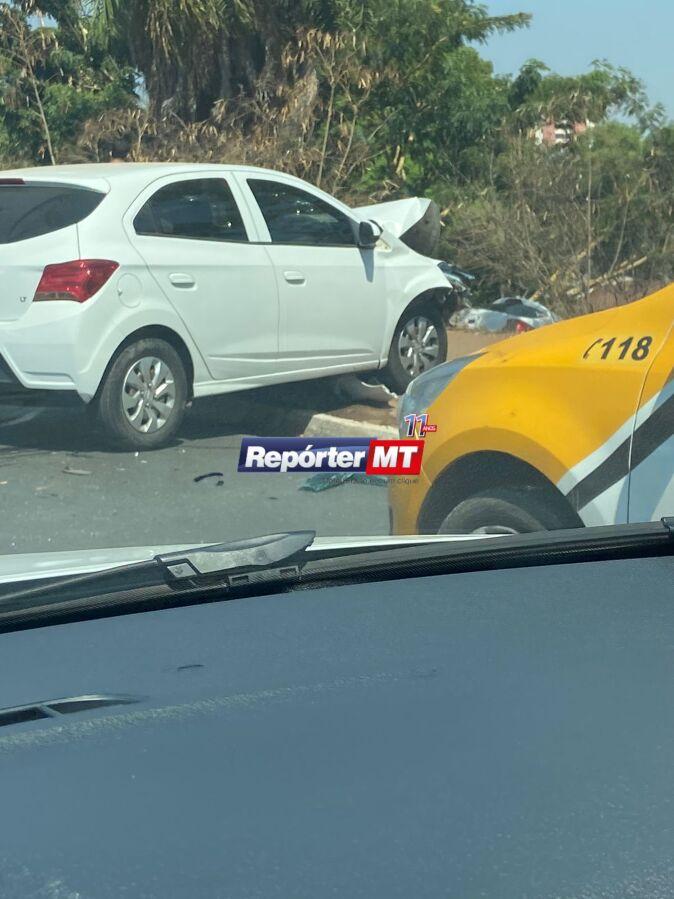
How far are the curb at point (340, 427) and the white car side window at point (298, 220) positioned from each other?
105cm

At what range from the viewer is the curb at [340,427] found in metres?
4.45

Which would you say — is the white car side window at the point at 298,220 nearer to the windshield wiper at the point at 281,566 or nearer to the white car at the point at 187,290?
the white car at the point at 187,290

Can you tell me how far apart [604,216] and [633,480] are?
9.77 feet

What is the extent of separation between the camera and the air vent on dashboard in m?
1.84

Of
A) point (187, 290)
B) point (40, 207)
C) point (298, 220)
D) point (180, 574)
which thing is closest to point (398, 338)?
point (298, 220)

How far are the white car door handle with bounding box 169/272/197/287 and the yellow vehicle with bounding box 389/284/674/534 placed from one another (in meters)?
1.91

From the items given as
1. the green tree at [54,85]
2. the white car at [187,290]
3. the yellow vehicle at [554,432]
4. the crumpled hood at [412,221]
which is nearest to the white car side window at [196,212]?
the white car at [187,290]

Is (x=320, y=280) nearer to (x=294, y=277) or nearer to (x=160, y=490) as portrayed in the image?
(x=294, y=277)

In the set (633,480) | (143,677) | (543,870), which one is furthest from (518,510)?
(543,870)

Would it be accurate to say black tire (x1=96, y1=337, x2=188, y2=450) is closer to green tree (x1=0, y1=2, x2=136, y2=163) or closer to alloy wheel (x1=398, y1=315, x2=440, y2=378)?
alloy wheel (x1=398, y1=315, x2=440, y2=378)

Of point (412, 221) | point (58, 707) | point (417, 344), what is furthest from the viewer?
point (412, 221)

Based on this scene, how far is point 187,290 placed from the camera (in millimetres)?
5375

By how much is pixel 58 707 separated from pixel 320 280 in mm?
3943

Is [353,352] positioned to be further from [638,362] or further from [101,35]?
[638,362]
